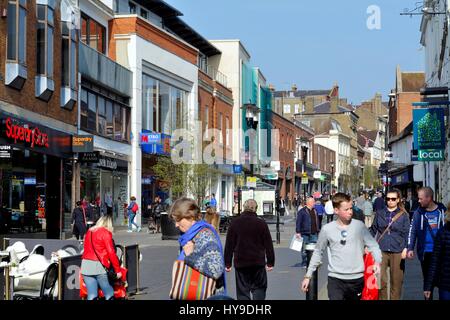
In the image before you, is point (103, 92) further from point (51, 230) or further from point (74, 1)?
point (51, 230)

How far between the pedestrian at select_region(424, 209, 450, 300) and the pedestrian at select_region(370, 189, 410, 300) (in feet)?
12.1

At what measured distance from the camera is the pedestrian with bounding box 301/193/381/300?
27.2 feet

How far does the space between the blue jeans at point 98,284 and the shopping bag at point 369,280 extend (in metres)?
4.10

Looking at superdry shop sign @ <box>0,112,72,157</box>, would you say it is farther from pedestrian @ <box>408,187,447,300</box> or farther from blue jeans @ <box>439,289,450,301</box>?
blue jeans @ <box>439,289,450,301</box>

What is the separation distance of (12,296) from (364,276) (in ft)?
19.8

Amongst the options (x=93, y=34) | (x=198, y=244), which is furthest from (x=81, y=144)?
(x=198, y=244)

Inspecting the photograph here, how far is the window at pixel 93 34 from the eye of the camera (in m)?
35.5

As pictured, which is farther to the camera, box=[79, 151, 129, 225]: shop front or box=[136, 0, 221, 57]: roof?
box=[136, 0, 221, 57]: roof

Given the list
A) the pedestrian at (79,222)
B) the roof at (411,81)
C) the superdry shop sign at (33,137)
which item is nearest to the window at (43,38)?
the superdry shop sign at (33,137)

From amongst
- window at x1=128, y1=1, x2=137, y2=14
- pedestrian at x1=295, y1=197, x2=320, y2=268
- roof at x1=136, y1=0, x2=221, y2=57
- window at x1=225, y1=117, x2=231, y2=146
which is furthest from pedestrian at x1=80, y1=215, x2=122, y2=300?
window at x1=225, y1=117, x2=231, y2=146

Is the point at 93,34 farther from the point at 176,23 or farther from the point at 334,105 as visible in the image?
the point at 334,105

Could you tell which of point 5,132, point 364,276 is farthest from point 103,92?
point 364,276

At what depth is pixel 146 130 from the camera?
41.0 m
